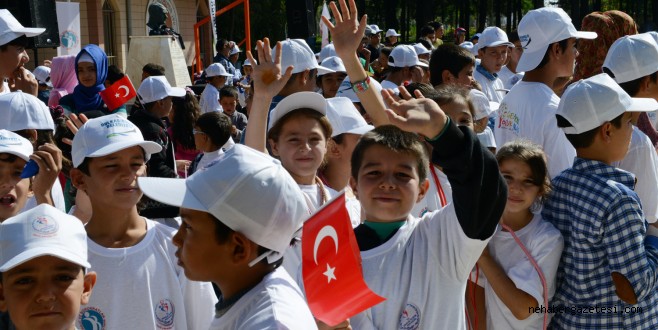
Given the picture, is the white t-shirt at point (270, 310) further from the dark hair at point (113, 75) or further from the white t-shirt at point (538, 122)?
the dark hair at point (113, 75)

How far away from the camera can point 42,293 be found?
2.81 m

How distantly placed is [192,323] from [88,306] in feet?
1.40

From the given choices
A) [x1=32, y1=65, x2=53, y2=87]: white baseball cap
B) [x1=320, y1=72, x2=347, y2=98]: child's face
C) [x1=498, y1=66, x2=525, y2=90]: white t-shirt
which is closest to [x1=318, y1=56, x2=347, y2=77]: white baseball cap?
[x1=320, y1=72, x2=347, y2=98]: child's face

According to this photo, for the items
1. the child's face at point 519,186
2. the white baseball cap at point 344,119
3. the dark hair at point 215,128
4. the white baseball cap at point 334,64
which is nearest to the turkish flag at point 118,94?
the dark hair at point 215,128

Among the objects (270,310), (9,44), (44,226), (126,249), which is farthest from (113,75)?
(270,310)

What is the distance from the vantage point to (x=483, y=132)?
18.1 ft

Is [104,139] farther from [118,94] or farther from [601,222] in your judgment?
[118,94]

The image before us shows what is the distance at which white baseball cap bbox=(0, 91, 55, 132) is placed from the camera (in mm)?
4805

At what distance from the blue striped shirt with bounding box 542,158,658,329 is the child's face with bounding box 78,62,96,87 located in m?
5.40

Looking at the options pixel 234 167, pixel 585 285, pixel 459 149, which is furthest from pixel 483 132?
pixel 234 167

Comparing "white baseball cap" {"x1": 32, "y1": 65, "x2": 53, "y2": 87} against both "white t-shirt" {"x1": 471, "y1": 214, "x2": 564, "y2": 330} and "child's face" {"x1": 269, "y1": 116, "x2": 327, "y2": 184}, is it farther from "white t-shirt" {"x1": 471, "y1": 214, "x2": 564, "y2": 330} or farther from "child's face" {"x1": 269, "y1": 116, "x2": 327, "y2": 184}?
"white t-shirt" {"x1": 471, "y1": 214, "x2": 564, "y2": 330}

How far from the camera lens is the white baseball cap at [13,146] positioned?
4055 mm

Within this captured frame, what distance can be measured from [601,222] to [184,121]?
211 inches

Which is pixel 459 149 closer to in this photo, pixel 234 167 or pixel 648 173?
pixel 234 167
